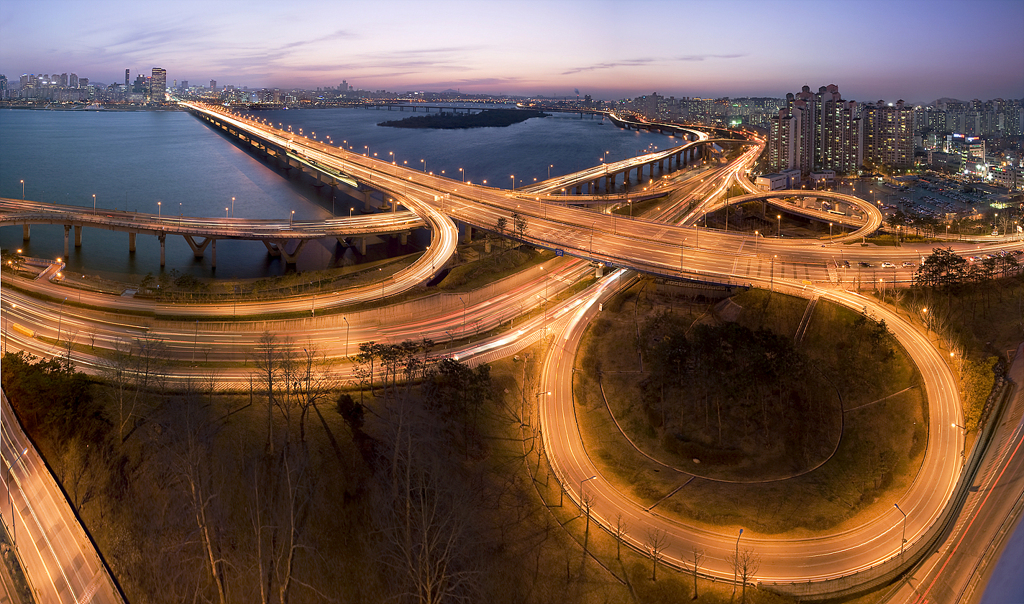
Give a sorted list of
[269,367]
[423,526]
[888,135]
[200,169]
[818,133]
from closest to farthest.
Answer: [423,526] < [269,367] < [200,169] < [818,133] < [888,135]

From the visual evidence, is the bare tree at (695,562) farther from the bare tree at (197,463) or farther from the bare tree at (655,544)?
the bare tree at (197,463)

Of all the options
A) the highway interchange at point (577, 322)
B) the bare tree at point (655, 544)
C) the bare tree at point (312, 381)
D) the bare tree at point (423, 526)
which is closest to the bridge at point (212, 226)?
the highway interchange at point (577, 322)

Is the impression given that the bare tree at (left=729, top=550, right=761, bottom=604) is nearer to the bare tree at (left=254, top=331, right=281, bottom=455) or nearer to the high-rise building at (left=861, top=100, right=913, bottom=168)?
the bare tree at (left=254, top=331, right=281, bottom=455)

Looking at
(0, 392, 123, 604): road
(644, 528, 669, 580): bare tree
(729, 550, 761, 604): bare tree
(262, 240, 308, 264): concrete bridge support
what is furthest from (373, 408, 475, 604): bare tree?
(262, 240, 308, 264): concrete bridge support

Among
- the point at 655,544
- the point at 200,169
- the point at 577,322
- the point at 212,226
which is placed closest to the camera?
the point at 655,544

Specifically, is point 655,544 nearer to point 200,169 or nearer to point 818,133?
point 200,169

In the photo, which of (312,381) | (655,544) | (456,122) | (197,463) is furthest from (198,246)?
(456,122)
